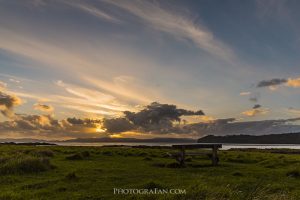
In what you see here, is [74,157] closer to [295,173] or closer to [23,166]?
[23,166]

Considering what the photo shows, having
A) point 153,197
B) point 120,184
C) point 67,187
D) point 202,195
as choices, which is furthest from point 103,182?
point 202,195

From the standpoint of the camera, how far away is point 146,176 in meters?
22.2

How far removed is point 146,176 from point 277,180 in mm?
8349

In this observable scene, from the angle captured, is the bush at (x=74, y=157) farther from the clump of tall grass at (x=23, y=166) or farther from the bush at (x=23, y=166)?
the bush at (x=23, y=166)

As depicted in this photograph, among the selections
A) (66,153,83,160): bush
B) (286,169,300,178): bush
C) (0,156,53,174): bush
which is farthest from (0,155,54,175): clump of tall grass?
(286,169,300,178): bush

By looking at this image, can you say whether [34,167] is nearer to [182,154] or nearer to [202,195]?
[182,154]

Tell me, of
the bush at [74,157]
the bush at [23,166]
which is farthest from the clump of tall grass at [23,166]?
the bush at [74,157]

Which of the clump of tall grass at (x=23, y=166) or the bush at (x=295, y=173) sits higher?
the clump of tall grass at (x=23, y=166)

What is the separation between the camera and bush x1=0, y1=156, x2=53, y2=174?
22.4 meters

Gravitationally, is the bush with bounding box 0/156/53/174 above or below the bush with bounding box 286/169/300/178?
above

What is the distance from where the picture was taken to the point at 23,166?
23.2 metres

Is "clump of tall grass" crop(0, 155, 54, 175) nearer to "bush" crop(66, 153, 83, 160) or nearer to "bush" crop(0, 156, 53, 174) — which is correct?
"bush" crop(0, 156, 53, 174)

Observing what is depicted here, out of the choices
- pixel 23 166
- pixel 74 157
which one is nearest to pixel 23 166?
pixel 23 166

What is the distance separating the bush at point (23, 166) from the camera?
73.4 ft
